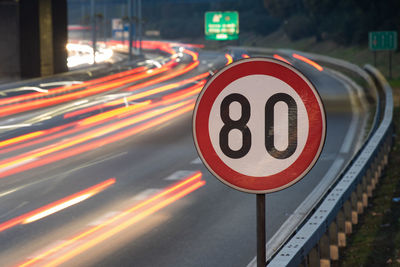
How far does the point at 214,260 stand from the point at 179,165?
7708mm

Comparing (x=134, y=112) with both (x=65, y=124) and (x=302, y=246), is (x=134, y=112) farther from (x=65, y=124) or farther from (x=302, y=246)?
(x=302, y=246)

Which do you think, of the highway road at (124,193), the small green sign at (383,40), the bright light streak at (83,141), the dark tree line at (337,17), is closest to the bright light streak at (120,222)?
the highway road at (124,193)

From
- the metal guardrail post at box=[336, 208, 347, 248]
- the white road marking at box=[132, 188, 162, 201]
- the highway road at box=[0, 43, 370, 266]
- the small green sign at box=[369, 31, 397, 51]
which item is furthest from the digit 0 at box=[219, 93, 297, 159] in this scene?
the small green sign at box=[369, 31, 397, 51]

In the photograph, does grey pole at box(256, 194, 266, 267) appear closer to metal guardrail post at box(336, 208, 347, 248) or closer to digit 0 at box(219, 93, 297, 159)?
digit 0 at box(219, 93, 297, 159)

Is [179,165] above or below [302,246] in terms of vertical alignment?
below

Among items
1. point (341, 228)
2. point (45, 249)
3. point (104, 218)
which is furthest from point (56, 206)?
point (341, 228)

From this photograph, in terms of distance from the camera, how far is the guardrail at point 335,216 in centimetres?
700

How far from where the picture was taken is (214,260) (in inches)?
395

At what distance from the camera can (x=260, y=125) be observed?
497 cm

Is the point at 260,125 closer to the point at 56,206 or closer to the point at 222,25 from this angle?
the point at 56,206

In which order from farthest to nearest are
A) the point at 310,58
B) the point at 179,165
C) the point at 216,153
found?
the point at 310,58, the point at 179,165, the point at 216,153

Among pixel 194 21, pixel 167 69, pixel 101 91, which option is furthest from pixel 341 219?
pixel 194 21

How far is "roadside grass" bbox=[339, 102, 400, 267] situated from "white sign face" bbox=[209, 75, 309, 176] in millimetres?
4884

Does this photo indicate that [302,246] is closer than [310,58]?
Yes
